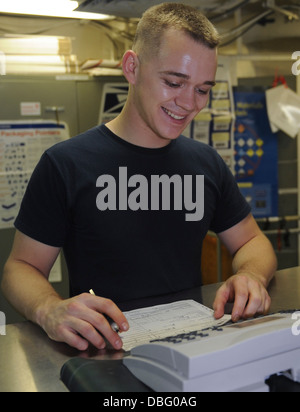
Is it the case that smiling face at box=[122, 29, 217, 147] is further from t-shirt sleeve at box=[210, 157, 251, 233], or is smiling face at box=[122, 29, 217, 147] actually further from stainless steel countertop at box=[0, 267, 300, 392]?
stainless steel countertop at box=[0, 267, 300, 392]

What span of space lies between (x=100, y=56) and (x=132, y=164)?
224 centimetres

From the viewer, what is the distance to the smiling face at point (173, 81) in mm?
1062

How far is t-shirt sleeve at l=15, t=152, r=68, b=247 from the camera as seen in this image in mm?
1125

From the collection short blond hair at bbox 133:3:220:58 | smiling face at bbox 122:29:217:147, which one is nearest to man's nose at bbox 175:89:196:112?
smiling face at bbox 122:29:217:147

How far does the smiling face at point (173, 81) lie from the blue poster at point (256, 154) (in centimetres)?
182

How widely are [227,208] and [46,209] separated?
52 cm

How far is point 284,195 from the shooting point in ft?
10.1

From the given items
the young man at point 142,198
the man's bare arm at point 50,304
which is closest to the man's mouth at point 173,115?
the young man at point 142,198

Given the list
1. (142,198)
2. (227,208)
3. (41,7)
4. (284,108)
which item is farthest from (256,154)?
(142,198)

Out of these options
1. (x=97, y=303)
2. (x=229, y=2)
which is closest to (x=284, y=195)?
(x=229, y=2)

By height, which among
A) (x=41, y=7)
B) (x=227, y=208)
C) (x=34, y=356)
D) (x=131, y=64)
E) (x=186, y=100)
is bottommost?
(x=34, y=356)

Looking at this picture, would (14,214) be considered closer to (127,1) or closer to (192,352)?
(127,1)

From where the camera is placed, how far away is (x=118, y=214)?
3.91 feet

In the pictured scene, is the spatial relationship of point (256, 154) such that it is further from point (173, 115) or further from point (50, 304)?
point (50, 304)
